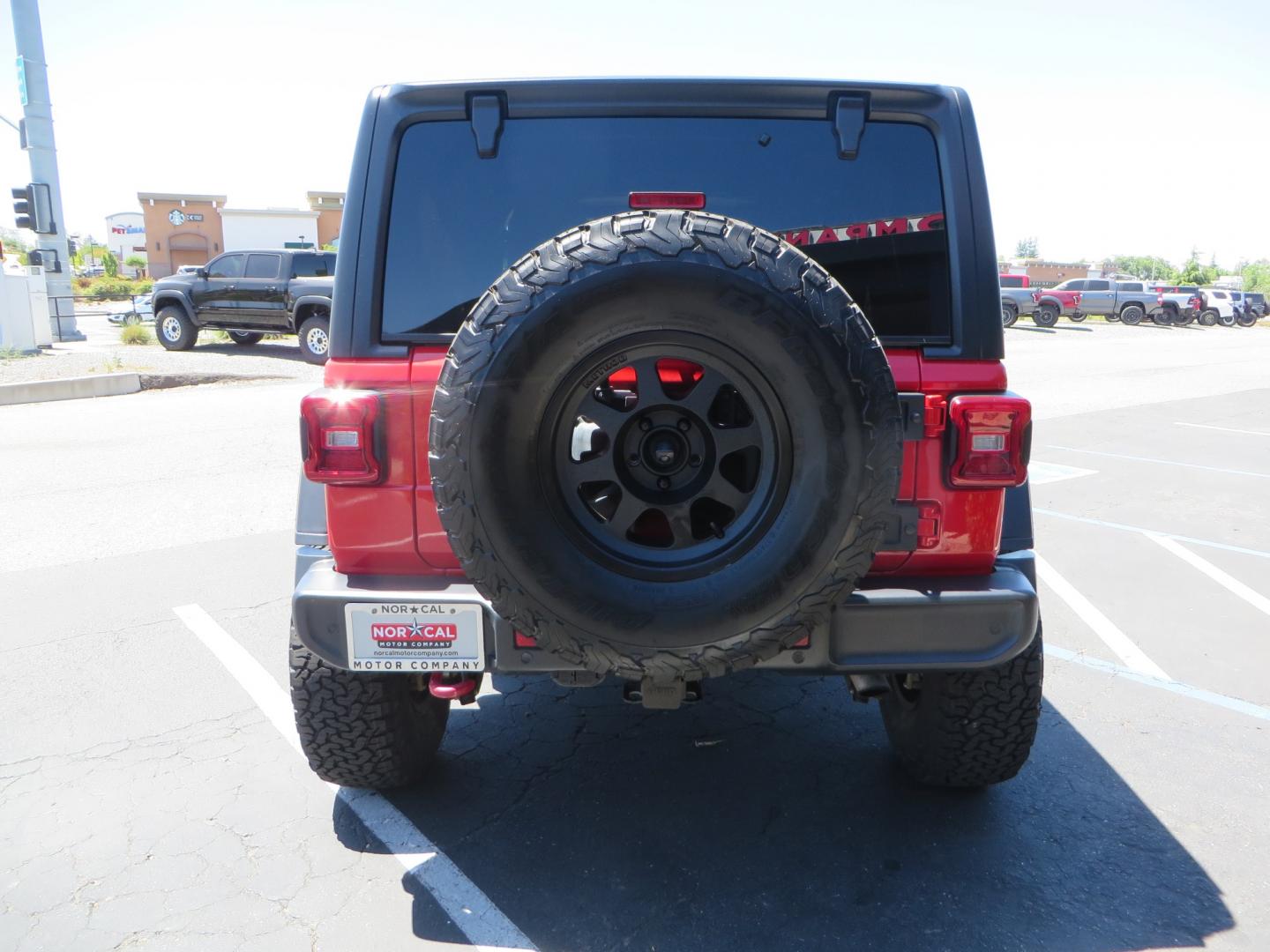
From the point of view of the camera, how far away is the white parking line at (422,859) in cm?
252

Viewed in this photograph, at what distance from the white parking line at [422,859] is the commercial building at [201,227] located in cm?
5984

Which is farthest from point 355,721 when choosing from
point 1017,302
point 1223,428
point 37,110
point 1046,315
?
point 1046,315

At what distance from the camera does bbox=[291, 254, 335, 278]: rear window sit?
18688 mm

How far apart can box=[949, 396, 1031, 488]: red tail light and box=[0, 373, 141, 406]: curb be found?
13.3 metres

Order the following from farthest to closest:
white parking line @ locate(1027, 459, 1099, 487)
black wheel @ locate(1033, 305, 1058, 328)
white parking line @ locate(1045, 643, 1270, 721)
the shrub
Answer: black wheel @ locate(1033, 305, 1058, 328), the shrub, white parking line @ locate(1027, 459, 1099, 487), white parking line @ locate(1045, 643, 1270, 721)

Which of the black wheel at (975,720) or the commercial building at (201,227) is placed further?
the commercial building at (201,227)

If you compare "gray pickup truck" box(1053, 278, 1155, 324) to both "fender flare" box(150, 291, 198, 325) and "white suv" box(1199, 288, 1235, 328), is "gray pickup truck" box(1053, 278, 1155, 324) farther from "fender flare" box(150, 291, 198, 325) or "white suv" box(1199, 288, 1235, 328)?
"fender flare" box(150, 291, 198, 325)

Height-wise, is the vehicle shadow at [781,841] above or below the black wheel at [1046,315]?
below

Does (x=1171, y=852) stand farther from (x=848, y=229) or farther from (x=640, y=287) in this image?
(x=640, y=287)

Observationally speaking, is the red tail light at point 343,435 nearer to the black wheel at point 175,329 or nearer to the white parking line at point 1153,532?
the white parking line at point 1153,532

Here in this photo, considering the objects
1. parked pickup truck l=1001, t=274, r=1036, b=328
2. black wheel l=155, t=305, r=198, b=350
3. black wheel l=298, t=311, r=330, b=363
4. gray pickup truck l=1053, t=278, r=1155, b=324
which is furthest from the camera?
gray pickup truck l=1053, t=278, r=1155, b=324

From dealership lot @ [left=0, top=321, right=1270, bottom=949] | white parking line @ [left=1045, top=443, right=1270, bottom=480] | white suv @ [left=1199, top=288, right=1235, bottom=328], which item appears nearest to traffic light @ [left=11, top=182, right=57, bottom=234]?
dealership lot @ [left=0, top=321, right=1270, bottom=949]

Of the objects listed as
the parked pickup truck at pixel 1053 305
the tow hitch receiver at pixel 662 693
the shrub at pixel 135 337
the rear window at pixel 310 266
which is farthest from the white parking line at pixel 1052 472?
the parked pickup truck at pixel 1053 305

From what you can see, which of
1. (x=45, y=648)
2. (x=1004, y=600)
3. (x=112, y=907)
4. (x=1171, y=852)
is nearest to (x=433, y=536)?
(x=112, y=907)
